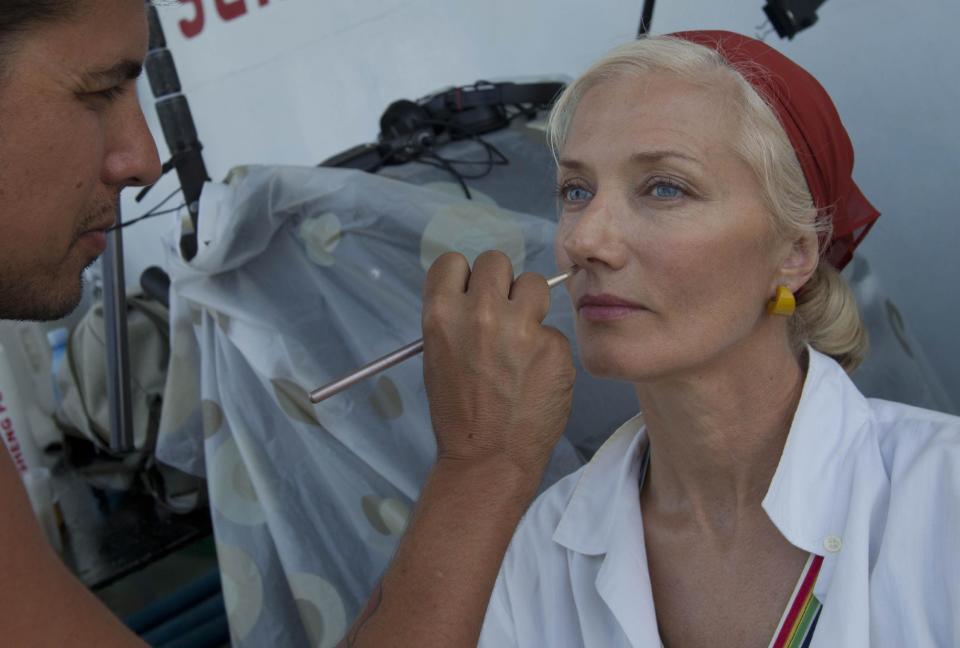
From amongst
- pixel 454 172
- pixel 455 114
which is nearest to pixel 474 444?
pixel 454 172

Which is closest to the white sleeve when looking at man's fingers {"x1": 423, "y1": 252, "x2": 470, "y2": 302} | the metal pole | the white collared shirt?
the white collared shirt

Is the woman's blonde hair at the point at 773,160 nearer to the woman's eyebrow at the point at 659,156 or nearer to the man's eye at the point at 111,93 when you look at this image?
the woman's eyebrow at the point at 659,156

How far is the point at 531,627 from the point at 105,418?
1.63m

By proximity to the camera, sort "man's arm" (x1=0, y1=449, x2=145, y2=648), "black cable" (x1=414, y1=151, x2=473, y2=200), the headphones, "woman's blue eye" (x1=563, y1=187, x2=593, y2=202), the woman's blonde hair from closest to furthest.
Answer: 1. "man's arm" (x1=0, y1=449, x2=145, y2=648)
2. the woman's blonde hair
3. "woman's blue eye" (x1=563, y1=187, x2=593, y2=202)
4. "black cable" (x1=414, y1=151, x2=473, y2=200)
5. the headphones

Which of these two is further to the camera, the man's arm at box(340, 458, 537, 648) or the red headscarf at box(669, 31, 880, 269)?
the red headscarf at box(669, 31, 880, 269)

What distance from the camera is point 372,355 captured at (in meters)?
1.80

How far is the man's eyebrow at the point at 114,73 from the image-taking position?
2.85ft

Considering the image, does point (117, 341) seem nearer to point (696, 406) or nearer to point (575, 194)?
point (575, 194)

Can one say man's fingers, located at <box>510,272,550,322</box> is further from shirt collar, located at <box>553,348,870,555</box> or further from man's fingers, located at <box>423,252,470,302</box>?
shirt collar, located at <box>553,348,870,555</box>

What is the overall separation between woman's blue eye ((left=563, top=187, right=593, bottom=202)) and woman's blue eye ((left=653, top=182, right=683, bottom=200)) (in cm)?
11

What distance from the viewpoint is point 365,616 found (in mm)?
922

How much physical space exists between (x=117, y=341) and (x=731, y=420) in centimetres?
155

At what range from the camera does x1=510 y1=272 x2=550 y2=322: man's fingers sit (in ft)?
3.05

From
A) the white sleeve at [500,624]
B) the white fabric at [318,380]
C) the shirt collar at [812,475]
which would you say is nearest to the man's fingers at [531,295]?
the shirt collar at [812,475]
